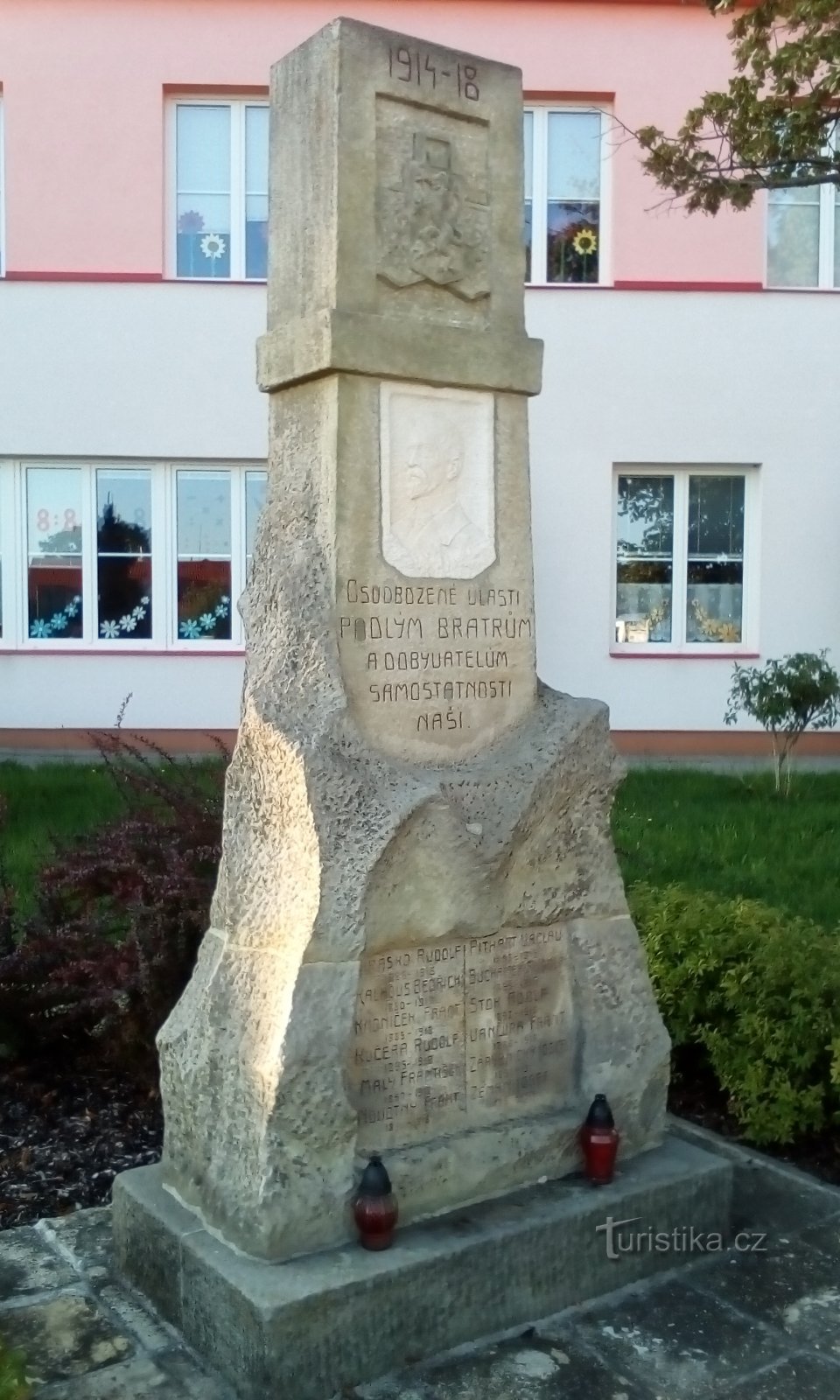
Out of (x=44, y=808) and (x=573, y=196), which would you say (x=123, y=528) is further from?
(x=573, y=196)

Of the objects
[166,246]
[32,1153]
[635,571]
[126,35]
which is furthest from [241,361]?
[32,1153]

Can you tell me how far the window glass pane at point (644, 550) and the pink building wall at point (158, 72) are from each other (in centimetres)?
262

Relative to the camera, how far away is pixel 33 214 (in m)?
12.2

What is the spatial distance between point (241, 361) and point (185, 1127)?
1033 centimetres

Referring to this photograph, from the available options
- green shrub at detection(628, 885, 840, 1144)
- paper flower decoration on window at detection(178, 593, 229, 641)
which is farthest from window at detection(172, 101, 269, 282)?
green shrub at detection(628, 885, 840, 1144)

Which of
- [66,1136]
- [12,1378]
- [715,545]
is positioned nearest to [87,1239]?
[66,1136]

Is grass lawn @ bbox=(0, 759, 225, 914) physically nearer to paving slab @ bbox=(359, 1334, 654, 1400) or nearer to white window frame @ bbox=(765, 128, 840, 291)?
paving slab @ bbox=(359, 1334, 654, 1400)

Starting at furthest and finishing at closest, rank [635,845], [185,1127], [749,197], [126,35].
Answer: [126,35] < [635,845] < [749,197] < [185,1127]

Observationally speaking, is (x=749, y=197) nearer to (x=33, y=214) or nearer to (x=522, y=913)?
(x=522, y=913)

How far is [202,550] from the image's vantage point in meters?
12.6

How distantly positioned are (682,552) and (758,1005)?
9063mm

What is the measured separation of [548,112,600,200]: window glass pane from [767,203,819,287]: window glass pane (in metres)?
1.84

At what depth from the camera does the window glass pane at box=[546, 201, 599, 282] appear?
1266cm

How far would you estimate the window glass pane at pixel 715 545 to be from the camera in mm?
12828
